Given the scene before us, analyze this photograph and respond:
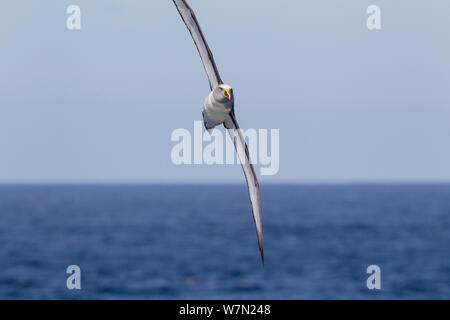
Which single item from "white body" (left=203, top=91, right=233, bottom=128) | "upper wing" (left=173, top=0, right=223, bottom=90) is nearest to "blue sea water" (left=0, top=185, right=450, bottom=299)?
"white body" (left=203, top=91, right=233, bottom=128)

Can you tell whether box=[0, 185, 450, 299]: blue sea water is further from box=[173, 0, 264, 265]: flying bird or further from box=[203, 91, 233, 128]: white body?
box=[203, 91, 233, 128]: white body

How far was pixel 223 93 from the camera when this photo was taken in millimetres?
8172

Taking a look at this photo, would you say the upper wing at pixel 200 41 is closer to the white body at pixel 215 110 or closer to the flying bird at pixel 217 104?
the flying bird at pixel 217 104

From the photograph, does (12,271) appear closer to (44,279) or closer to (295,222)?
(44,279)

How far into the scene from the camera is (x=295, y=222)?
140500mm

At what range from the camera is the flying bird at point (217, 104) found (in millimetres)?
8297

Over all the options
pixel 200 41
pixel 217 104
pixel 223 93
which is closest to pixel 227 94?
pixel 223 93

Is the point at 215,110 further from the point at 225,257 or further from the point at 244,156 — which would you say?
the point at 225,257

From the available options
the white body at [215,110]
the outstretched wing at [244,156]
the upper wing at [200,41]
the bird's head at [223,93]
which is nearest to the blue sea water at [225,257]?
the outstretched wing at [244,156]

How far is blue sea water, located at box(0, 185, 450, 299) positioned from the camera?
6956 cm

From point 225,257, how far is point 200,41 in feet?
277

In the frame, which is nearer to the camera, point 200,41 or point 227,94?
point 227,94
